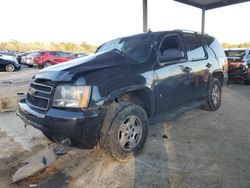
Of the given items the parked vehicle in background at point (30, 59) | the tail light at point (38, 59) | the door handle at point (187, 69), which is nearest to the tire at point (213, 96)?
the door handle at point (187, 69)

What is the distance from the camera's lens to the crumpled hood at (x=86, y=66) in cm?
391

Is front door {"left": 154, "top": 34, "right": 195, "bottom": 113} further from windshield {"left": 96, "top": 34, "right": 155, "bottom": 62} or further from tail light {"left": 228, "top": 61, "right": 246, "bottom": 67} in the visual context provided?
tail light {"left": 228, "top": 61, "right": 246, "bottom": 67}

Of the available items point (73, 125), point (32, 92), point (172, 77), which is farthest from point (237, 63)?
point (73, 125)

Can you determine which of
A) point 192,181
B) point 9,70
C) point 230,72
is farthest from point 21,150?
point 9,70

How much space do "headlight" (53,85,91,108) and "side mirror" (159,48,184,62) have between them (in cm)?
170

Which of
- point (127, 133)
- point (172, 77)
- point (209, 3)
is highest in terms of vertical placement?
point (209, 3)

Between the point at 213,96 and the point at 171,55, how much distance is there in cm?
231

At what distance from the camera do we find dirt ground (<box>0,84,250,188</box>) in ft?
12.1

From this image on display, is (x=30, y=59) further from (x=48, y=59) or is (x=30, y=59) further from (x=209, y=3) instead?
(x=209, y=3)

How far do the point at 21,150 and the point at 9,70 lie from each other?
17563mm

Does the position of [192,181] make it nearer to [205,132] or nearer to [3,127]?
[205,132]

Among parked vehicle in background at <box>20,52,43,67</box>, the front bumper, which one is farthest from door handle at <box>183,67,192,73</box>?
parked vehicle in background at <box>20,52,43,67</box>

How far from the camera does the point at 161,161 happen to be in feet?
14.0

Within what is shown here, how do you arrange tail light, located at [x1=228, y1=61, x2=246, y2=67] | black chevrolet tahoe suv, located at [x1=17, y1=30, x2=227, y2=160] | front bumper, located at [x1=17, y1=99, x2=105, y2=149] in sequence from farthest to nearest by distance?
tail light, located at [x1=228, y1=61, x2=246, y2=67] < black chevrolet tahoe suv, located at [x1=17, y1=30, x2=227, y2=160] < front bumper, located at [x1=17, y1=99, x2=105, y2=149]
